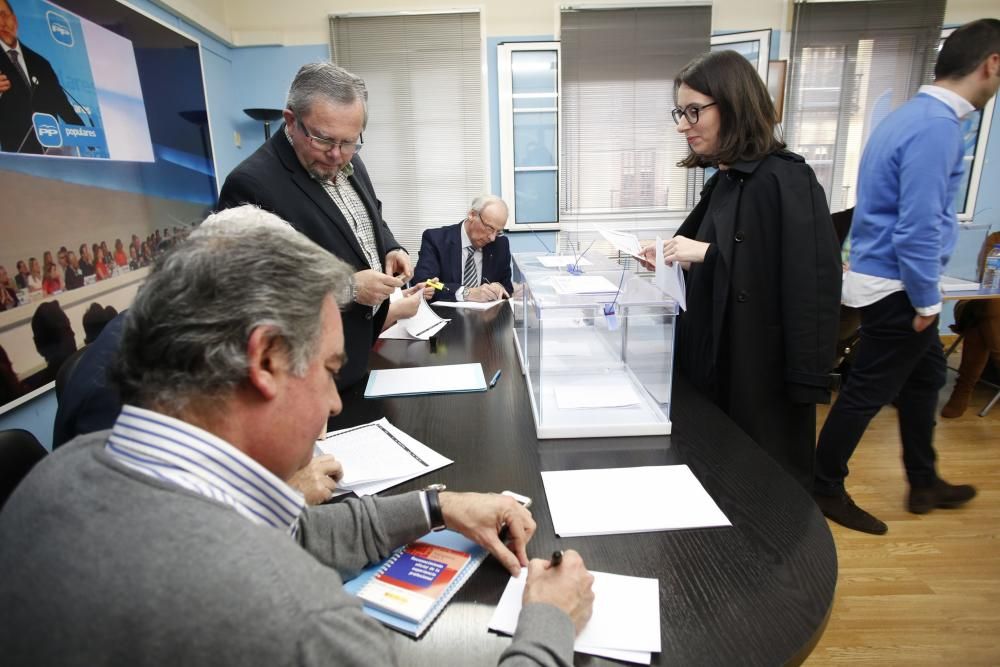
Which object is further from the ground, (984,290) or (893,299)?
(893,299)

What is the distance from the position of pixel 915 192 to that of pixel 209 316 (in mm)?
2166

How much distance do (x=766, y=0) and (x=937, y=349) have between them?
3.42m

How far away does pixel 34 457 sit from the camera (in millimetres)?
1081

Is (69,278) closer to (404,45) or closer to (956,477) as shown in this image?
(404,45)

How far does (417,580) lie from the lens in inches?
31.6

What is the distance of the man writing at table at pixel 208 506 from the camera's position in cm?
44

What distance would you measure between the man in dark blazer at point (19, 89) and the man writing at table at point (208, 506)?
206cm

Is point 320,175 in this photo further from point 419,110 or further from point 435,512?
point 419,110

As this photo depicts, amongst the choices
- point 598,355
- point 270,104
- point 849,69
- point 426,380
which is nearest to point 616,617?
point 598,355

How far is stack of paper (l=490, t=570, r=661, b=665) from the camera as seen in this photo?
2.24ft

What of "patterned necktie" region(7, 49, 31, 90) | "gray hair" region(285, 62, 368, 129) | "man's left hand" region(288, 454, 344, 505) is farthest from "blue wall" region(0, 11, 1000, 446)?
"man's left hand" region(288, 454, 344, 505)

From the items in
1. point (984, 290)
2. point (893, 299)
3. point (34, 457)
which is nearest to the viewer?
point (34, 457)

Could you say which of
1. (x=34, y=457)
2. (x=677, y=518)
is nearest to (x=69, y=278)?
(x=34, y=457)

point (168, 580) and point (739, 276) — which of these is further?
point (739, 276)
